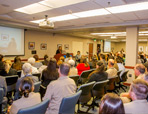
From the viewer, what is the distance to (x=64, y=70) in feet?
6.93

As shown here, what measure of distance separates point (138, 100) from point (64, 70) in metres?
1.14

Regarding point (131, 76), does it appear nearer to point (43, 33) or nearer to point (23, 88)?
point (23, 88)

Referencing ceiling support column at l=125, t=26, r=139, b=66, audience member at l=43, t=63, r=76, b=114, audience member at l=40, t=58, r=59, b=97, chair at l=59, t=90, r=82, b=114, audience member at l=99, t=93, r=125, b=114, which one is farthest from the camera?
ceiling support column at l=125, t=26, r=139, b=66

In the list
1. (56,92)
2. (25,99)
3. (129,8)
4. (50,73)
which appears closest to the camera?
(25,99)

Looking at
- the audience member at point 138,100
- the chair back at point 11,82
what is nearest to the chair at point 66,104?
the audience member at point 138,100

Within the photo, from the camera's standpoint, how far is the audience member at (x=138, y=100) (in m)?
1.36

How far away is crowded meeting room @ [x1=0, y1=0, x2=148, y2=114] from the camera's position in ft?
5.11

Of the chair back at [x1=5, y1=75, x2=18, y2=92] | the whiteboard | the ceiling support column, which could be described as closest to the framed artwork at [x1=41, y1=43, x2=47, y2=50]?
the whiteboard

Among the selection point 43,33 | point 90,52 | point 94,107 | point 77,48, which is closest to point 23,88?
point 94,107

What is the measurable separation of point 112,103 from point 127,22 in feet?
17.5

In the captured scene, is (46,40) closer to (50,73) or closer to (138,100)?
(50,73)

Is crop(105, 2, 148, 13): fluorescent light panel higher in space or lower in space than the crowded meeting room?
higher

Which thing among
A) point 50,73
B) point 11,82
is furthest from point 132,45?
point 11,82

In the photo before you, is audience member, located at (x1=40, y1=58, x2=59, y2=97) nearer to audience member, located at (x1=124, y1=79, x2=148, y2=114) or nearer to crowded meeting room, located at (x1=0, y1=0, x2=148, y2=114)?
crowded meeting room, located at (x1=0, y1=0, x2=148, y2=114)
